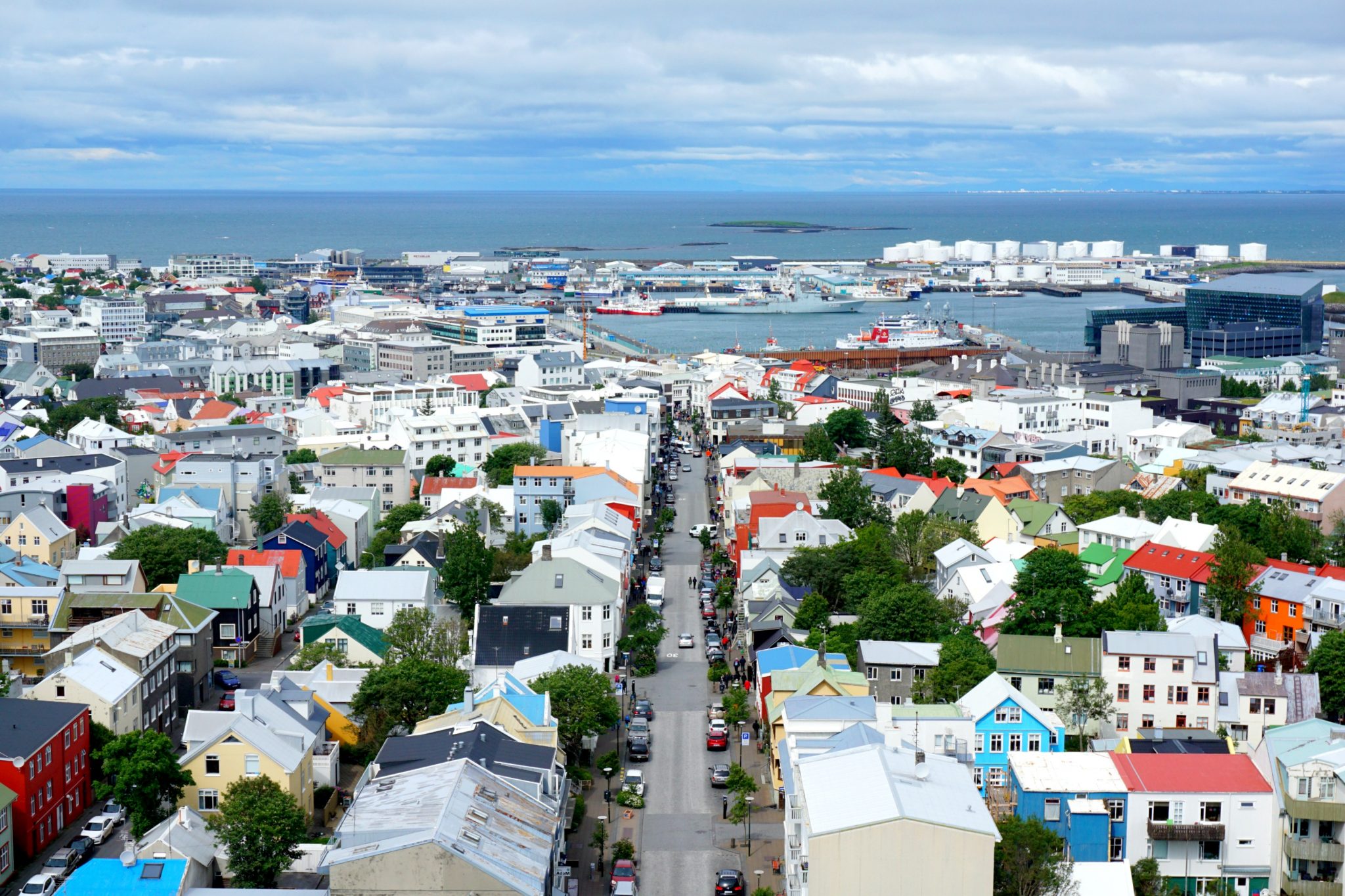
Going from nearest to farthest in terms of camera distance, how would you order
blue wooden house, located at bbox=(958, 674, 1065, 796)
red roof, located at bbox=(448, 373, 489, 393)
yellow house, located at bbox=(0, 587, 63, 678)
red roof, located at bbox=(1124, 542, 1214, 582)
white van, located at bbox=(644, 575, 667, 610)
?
blue wooden house, located at bbox=(958, 674, 1065, 796), yellow house, located at bbox=(0, 587, 63, 678), red roof, located at bbox=(1124, 542, 1214, 582), white van, located at bbox=(644, 575, 667, 610), red roof, located at bbox=(448, 373, 489, 393)

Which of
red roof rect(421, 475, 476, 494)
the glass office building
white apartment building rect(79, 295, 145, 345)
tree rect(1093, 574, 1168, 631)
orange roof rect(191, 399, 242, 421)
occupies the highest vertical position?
the glass office building

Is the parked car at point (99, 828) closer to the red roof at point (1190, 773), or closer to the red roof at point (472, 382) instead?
the red roof at point (1190, 773)

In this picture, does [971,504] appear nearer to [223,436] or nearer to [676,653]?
[676,653]

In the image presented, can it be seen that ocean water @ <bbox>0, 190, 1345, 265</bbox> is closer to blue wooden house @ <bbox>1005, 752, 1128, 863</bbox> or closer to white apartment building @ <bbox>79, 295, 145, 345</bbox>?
white apartment building @ <bbox>79, 295, 145, 345</bbox>

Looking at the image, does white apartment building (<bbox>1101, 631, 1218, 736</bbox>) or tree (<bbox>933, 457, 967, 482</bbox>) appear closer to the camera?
white apartment building (<bbox>1101, 631, 1218, 736</bbox>)

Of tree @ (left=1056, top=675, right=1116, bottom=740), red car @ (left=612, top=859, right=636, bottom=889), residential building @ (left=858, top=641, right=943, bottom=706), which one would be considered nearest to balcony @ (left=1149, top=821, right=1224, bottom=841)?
tree @ (left=1056, top=675, right=1116, bottom=740)

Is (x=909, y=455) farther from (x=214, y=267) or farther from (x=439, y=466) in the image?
(x=214, y=267)
